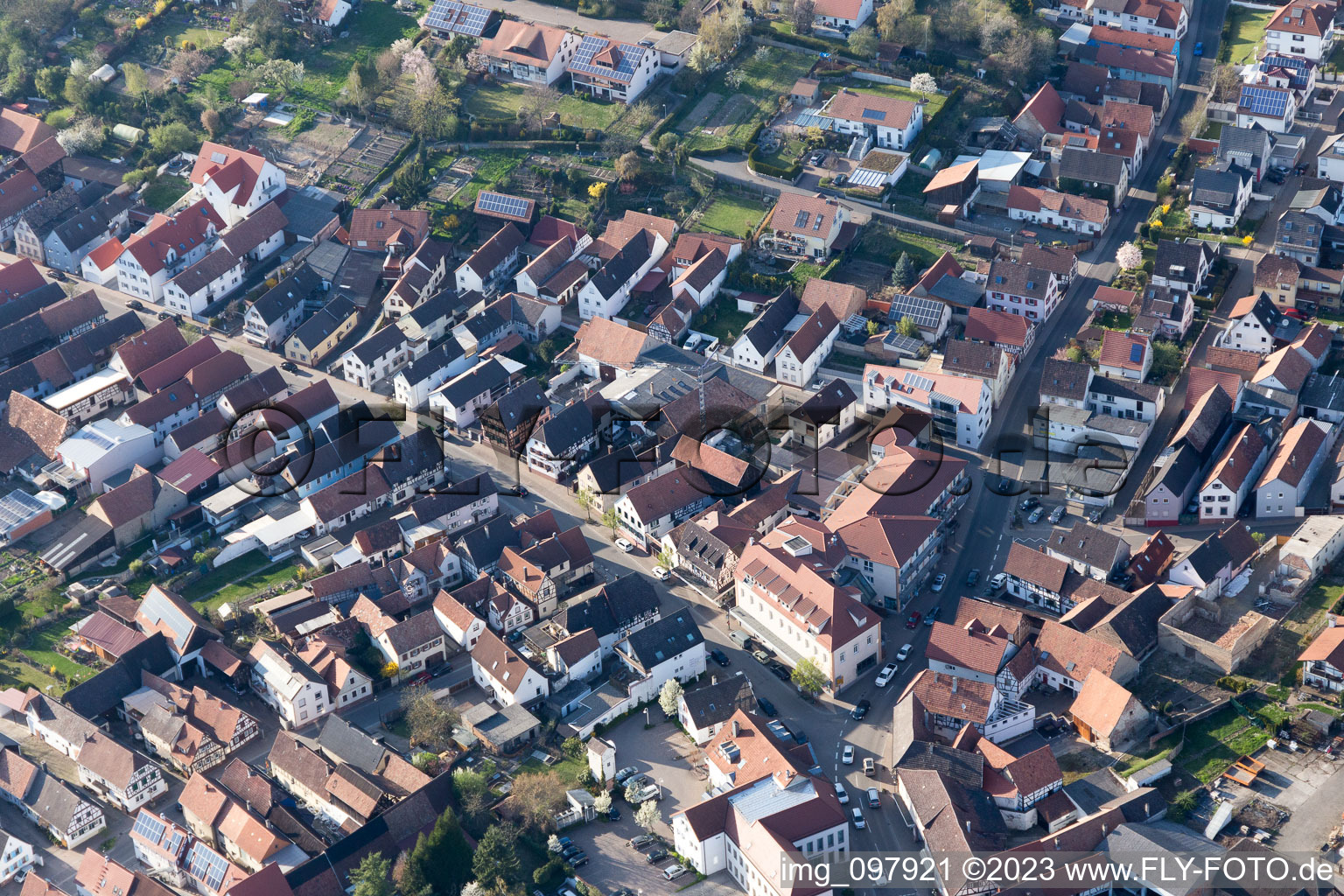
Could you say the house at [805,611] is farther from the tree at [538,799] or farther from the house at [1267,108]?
the house at [1267,108]

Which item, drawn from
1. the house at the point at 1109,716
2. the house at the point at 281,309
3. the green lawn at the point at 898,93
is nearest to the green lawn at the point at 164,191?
the house at the point at 281,309

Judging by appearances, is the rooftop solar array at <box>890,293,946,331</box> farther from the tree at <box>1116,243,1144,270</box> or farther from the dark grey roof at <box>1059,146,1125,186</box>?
the dark grey roof at <box>1059,146,1125,186</box>

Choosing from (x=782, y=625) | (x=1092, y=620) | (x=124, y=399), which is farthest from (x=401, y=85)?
(x=1092, y=620)

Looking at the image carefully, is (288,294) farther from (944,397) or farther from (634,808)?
(634,808)

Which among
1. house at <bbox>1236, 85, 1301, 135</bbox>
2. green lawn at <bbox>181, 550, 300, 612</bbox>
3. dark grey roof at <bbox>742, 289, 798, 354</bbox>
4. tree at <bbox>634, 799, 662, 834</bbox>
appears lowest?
green lawn at <bbox>181, 550, 300, 612</bbox>

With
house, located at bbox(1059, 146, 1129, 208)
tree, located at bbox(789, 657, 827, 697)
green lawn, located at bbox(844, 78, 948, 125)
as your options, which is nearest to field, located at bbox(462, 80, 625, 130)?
green lawn, located at bbox(844, 78, 948, 125)

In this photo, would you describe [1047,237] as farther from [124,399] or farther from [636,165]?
[124,399]
